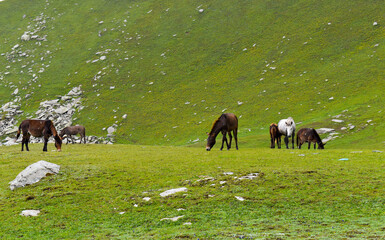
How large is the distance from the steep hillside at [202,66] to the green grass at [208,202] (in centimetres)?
2530

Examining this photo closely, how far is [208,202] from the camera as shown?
44.4 feet

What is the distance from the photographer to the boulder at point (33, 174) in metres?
17.0

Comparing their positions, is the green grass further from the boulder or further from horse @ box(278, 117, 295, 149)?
horse @ box(278, 117, 295, 149)

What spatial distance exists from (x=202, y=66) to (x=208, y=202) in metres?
71.9

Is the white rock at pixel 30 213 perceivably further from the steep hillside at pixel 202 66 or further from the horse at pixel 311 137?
the steep hillside at pixel 202 66

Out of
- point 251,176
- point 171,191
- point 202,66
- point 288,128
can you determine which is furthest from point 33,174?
point 202,66

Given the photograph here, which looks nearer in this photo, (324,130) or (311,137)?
(311,137)

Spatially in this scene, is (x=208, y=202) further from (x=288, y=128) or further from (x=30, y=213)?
(x=288, y=128)

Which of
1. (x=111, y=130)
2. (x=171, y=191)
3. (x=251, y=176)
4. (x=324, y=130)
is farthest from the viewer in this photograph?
(x=111, y=130)

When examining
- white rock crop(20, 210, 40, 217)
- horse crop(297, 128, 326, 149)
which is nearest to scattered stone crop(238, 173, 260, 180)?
white rock crop(20, 210, 40, 217)

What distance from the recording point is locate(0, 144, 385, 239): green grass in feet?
34.6

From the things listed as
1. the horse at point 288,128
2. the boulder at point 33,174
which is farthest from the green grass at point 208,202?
the horse at point 288,128

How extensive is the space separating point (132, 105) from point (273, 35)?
40160 millimetres

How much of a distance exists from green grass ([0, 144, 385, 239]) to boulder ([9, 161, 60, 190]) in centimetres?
40
